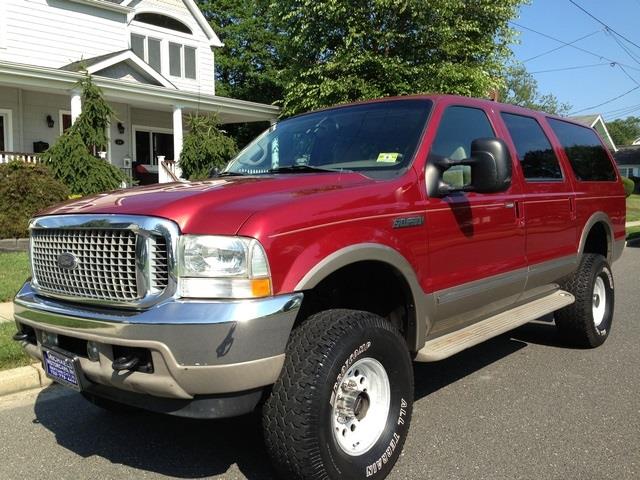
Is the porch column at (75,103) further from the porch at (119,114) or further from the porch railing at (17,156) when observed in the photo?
the porch railing at (17,156)

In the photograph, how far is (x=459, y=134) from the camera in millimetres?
4148

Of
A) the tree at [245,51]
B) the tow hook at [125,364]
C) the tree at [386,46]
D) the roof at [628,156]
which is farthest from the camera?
the roof at [628,156]

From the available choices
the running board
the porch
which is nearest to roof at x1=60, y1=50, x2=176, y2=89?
the porch

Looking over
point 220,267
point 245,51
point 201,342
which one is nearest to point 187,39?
point 245,51

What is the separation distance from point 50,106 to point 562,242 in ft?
50.7

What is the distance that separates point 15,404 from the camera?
14.4 feet

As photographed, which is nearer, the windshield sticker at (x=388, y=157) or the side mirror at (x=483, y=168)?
the side mirror at (x=483, y=168)

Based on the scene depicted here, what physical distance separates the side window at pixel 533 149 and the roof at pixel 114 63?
12932 mm

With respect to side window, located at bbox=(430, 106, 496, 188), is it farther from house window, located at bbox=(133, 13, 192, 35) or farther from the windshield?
house window, located at bbox=(133, 13, 192, 35)

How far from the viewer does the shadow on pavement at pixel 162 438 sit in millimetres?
3404

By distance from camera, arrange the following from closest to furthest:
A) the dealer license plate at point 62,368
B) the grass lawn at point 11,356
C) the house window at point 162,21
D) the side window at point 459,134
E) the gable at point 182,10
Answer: the dealer license plate at point 62,368 → the side window at point 459,134 → the grass lawn at point 11,356 → the gable at point 182,10 → the house window at point 162,21

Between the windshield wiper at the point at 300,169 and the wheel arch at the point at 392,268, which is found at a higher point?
the windshield wiper at the point at 300,169

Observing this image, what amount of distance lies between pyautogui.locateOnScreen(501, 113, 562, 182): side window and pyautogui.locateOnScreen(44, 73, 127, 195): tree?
1019 centimetres

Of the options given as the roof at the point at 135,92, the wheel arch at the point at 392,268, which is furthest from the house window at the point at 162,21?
the wheel arch at the point at 392,268
